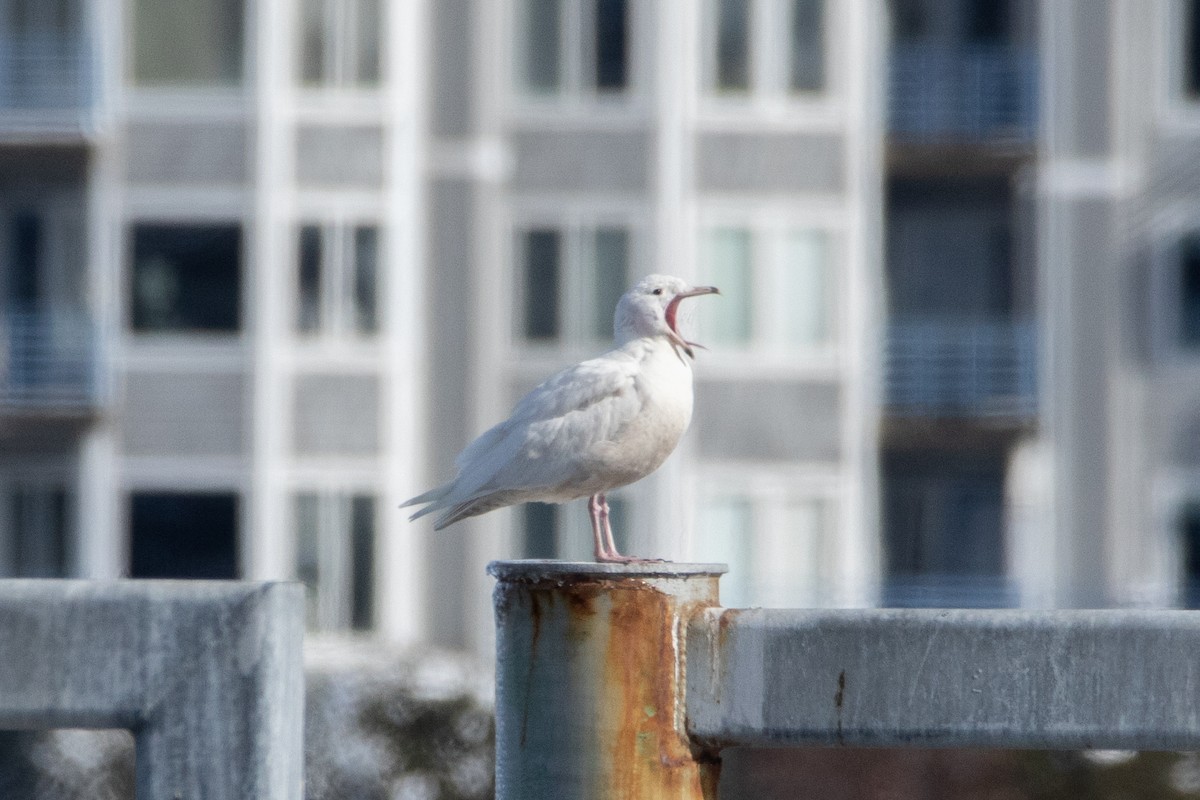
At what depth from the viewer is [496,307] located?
22.8 meters

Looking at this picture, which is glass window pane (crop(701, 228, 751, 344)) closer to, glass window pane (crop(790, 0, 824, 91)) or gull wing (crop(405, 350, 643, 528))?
glass window pane (crop(790, 0, 824, 91))

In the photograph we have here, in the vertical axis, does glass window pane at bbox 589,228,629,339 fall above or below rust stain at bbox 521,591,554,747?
above

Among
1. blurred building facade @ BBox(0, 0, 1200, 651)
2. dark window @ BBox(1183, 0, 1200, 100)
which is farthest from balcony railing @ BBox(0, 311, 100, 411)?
dark window @ BBox(1183, 0, 1200, 100)

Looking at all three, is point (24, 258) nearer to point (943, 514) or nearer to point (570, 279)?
point (570, 279)

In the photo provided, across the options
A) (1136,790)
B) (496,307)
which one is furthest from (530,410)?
(496,307)

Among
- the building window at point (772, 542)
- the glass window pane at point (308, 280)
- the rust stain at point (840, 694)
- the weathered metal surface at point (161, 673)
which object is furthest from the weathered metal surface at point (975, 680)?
the glass window pane at point (308, 280)

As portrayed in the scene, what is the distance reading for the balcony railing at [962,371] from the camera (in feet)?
75.7

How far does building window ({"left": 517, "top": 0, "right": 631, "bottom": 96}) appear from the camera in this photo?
23109 mm

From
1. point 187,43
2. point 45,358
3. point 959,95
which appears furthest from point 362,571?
point 959,95

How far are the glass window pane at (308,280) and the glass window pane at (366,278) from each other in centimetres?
45

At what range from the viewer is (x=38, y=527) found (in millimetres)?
23062

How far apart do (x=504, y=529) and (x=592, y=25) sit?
6263mm

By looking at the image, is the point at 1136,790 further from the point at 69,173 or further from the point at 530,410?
the point at 69,173

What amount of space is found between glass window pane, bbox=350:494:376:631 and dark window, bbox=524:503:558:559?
188 cm
